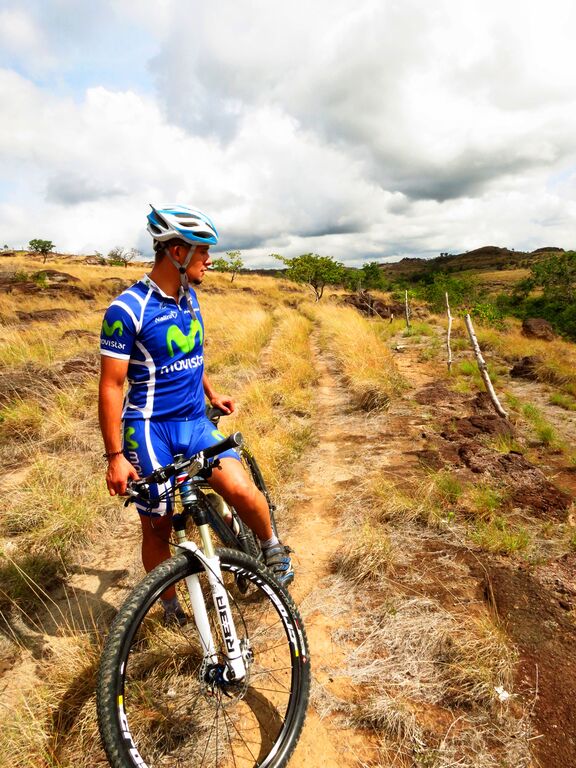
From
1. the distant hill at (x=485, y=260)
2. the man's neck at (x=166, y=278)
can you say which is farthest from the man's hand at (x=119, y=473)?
the distant hill at (x=485, y=260)

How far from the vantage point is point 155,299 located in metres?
2.08

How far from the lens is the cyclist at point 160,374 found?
195cm

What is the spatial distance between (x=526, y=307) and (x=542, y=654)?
4076 cm

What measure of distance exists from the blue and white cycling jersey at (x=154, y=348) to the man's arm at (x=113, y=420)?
0.07 metres

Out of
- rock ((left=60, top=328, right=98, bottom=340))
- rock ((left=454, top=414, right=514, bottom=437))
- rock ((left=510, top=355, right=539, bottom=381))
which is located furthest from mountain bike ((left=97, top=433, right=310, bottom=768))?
rock ((left=60, top=328, right=98, bottom=340))

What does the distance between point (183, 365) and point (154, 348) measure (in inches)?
8.5

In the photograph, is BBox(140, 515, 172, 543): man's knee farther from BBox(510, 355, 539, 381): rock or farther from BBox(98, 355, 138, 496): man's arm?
BBox(510, 355, 539, 381): rock

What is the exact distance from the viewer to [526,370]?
423 inches

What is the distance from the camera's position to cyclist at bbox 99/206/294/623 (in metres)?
1.95

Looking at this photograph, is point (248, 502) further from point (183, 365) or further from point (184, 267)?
point (184, 267)

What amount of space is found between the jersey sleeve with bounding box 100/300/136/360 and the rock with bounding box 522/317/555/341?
18.9 metres

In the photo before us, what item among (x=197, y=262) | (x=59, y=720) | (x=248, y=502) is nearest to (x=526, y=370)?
(x=248, y=502)

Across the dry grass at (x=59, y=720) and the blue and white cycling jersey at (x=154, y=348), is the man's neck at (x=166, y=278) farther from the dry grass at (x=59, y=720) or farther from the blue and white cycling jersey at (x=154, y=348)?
the dry grass at (x=59, y=720)

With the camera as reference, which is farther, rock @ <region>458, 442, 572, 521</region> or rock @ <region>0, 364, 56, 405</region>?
rock @ <region>0, 364, 56, 405</region>
